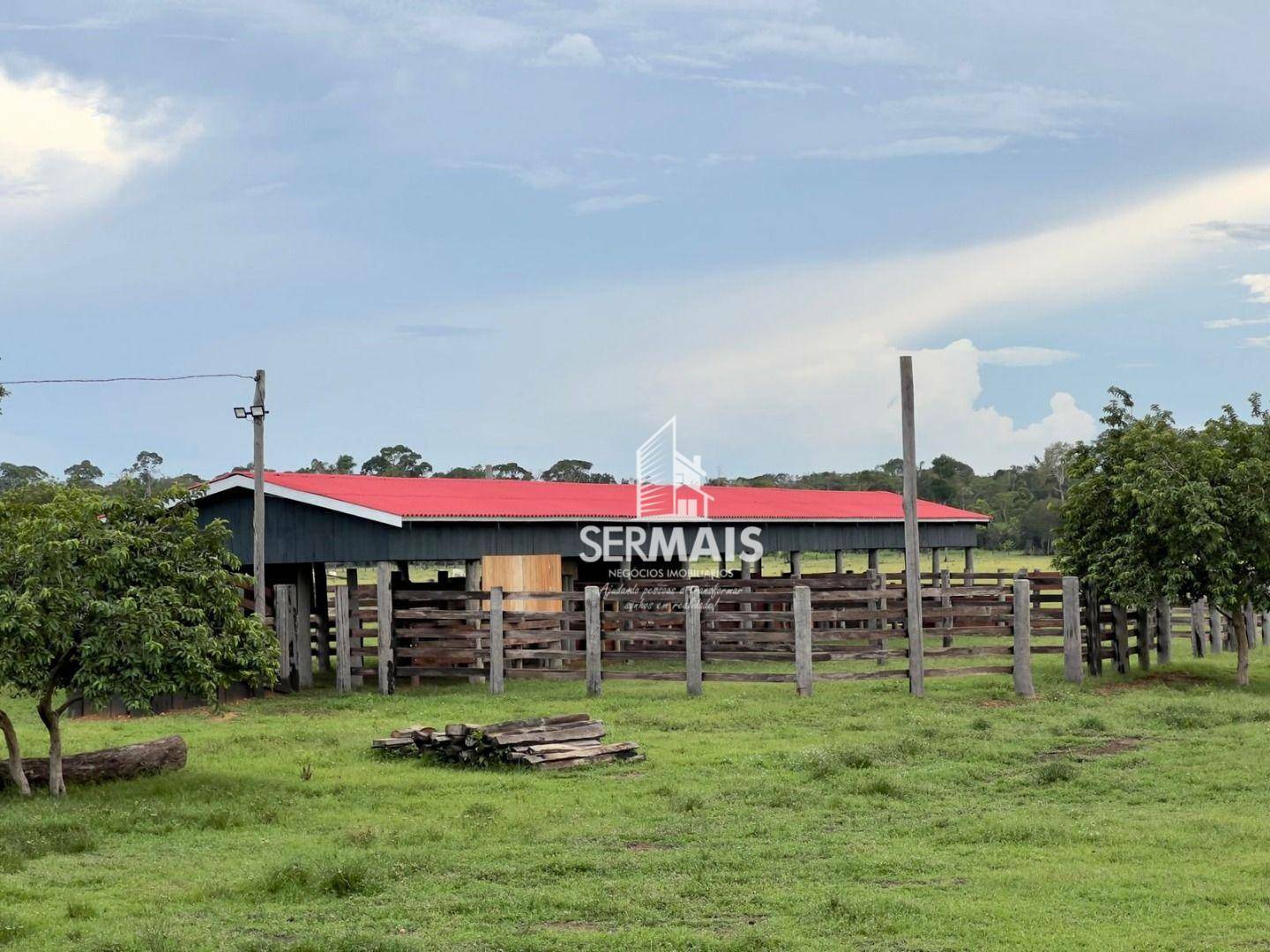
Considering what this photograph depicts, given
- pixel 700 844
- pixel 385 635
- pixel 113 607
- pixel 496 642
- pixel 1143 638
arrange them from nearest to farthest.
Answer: pixel 700 844, pixel 113 607, pixel 496 642, pixel 385 635, pixel 1143 638

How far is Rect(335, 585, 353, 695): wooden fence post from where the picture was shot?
24141 mm

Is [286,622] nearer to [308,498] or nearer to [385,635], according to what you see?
[308,498]

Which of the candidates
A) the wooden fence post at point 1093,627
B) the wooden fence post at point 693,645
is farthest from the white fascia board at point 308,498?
the wooden fence post at point 1093,627

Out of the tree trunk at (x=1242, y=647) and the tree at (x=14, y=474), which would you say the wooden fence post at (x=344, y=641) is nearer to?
the tree trunk at (x=1242, y=647)

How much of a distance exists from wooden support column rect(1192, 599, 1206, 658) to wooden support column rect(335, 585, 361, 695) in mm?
18528

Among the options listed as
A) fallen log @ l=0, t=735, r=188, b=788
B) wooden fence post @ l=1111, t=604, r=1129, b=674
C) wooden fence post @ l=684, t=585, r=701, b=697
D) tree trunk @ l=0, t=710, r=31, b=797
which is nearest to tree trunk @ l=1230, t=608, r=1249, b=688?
wooden fence post @ l=1111, t=604, r=1129, b=674

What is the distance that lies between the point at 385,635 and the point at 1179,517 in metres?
13.8

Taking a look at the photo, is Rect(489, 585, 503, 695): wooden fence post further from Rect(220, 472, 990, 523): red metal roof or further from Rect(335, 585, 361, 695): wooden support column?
Rect(335, 585, 361, 695): wooden support column

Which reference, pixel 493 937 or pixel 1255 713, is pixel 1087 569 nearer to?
pixel 1255 713

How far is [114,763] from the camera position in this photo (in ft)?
47.2

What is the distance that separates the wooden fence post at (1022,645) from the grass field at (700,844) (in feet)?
8.42

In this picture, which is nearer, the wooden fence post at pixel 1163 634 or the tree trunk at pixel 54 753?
the tree trunk at pixel 54 753

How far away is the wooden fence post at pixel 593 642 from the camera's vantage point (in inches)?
874

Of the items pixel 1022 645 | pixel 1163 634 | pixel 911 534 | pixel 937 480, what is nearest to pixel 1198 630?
pixel 1163 634
